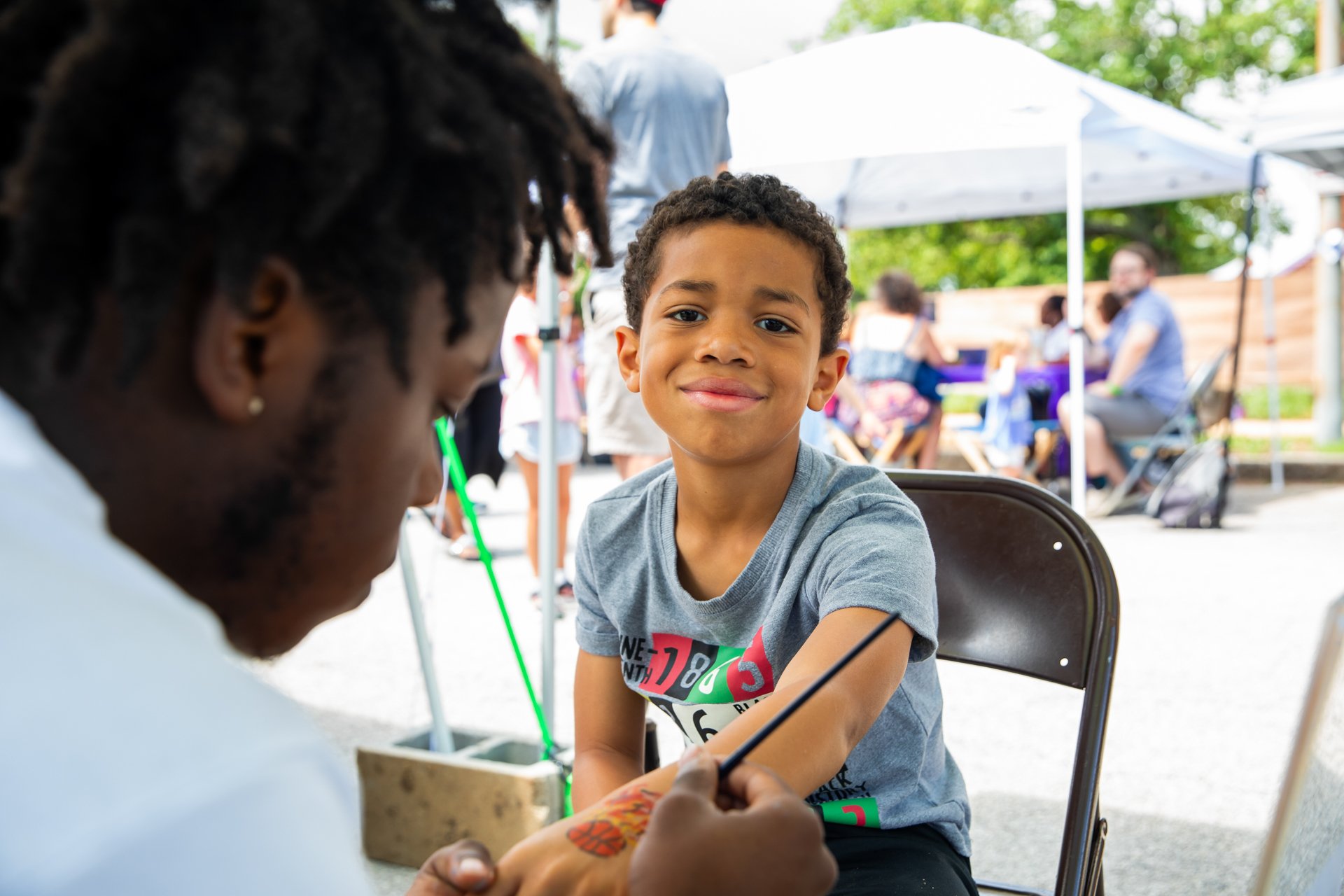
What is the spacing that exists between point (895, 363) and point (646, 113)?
420 cm

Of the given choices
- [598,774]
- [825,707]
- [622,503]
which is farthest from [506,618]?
[825,707]

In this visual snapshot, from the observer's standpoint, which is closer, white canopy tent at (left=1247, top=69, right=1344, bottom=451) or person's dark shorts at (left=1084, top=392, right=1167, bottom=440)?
white canopy tent at (left=1247, top=69, right=1344, bottom=451)

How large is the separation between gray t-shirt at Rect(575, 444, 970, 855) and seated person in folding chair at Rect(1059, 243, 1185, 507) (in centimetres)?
657

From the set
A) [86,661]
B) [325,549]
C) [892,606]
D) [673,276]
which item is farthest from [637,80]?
[86,661]

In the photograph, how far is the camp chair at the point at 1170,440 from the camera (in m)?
7.60

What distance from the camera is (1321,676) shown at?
2.23ft

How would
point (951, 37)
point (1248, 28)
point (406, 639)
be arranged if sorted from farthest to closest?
point (1248, 28) < point (951, 37) < point (406, 639)

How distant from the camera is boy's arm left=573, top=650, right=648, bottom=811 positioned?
1639 mm

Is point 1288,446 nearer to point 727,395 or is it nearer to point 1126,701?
point 1126,701

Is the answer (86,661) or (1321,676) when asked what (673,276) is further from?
(86,661)

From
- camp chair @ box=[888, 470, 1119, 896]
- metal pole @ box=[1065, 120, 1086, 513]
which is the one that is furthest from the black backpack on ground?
camp chair @ box=[888, 470, 1119, 896]

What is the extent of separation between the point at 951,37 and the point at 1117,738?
3.25 meters

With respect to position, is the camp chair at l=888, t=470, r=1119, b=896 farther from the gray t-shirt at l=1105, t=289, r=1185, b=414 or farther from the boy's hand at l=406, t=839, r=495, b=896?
the gray t-shirt at l=1105, t=289, r=1185, b=414

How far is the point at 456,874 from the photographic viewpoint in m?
0.94
